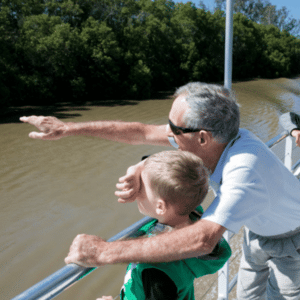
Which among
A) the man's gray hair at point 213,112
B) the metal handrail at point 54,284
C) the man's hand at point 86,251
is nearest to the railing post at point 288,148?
the man's gray hair at point 213,112

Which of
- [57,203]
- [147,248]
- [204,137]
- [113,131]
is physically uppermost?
[204,137]

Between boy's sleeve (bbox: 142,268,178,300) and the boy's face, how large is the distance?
0.18 metres

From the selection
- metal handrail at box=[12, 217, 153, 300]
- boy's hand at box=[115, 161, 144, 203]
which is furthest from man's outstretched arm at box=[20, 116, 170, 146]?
metal handrail at box=[12, 217, 153, 300]

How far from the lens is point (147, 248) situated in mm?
909

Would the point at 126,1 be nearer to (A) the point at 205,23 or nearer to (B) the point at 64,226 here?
(A) the point at 205,23

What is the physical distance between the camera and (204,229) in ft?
3.25

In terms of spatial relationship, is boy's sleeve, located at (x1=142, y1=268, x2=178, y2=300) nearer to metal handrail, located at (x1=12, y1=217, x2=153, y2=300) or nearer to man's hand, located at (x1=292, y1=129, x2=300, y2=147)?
metal handrail, located at (x1=12, y1=217, x2=153, y2=300)

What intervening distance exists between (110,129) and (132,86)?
19384 millimetres

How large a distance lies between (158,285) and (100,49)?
2030 centimetres

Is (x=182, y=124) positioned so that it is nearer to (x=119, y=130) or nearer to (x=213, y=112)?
(x=213, y=112)

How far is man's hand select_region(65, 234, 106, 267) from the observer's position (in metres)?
0.84

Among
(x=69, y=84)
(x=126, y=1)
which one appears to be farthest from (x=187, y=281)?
(x=126, y=1)

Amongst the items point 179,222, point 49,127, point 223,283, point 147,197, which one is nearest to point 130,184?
point 147,197

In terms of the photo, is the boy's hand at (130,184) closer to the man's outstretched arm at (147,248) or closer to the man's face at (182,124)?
the man's outstretched arm at (147,248)
